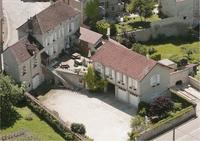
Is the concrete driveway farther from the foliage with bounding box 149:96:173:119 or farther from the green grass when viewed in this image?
the green grass

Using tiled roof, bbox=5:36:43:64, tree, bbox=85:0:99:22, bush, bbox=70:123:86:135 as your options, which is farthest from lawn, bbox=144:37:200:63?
bush, bbox=70:123:86:135

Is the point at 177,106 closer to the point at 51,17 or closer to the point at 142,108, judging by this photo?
the point at 142,108

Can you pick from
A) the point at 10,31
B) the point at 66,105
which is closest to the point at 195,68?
the point at 66,105

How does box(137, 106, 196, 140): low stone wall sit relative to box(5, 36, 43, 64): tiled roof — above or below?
below

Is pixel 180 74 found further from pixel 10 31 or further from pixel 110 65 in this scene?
pixel 10 31

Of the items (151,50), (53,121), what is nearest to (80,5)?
(151,50)

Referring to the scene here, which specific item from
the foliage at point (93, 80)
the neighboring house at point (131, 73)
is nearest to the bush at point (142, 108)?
the neighboring house at point (131, 73)

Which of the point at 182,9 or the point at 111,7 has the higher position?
the point at 111,7
